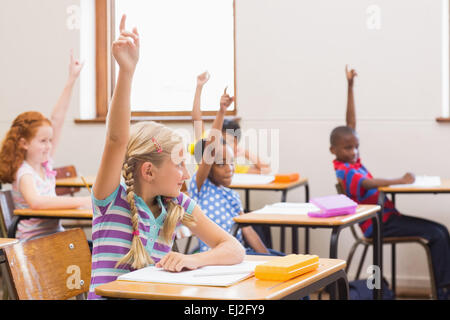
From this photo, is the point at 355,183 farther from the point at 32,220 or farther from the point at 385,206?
the point at 32,220

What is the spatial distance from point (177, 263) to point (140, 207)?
0.23 metres

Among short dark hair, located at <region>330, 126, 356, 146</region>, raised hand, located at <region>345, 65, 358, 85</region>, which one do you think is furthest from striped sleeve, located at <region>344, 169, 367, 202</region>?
raised hand, located at <region>345, 65, 358, 85</region>

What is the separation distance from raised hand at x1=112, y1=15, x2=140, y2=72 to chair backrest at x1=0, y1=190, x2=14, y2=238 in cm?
189

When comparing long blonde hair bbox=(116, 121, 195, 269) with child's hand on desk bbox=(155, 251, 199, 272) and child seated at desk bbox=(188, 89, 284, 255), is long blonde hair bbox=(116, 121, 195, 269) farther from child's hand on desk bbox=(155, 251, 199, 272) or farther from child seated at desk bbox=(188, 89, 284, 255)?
child seated at desk bbox=(188, 89, 284, 255)

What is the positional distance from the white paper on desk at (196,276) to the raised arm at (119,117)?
0.76ft

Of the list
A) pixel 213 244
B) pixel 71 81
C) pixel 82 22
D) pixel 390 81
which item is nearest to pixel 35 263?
pixel 213 244

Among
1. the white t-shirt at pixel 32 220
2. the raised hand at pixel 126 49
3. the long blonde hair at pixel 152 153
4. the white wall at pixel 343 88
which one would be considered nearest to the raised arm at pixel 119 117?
the raised hand at pixel 126 49

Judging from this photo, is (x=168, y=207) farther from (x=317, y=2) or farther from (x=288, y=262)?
(x=317, y=2)

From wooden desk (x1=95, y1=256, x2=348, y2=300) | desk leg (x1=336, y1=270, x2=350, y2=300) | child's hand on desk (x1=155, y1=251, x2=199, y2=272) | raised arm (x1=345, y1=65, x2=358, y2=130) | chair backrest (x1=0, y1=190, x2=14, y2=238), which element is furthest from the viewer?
raised arm (x1=345, y1=65, x2=358, y2=130)

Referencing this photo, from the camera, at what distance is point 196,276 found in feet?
5.07

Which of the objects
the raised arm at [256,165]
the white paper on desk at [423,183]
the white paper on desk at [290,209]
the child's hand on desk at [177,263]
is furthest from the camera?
the raised arm at [256,165]

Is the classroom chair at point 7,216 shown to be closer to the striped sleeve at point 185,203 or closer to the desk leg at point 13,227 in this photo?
the desk leg at point 13,227

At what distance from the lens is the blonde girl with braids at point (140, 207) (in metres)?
1.62

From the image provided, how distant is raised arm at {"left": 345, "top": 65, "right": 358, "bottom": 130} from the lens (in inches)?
169
